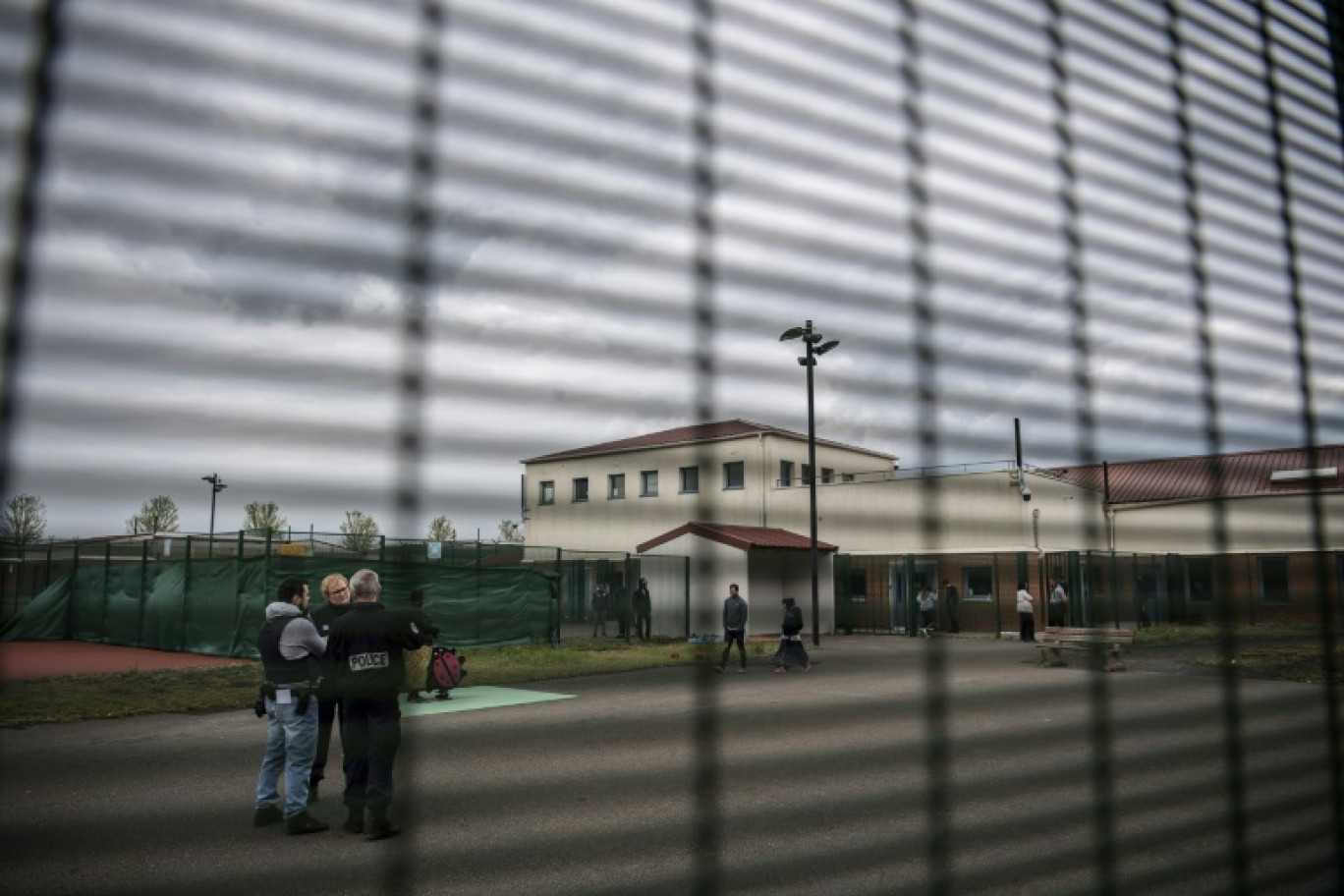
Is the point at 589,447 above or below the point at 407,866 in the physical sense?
above

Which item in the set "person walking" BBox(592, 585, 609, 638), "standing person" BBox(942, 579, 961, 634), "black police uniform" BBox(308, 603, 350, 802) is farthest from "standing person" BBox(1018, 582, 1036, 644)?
"black police uniform" BBox(308, 603, 350, 802)

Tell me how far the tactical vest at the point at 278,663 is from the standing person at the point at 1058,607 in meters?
17.4

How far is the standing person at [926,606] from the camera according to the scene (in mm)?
21750

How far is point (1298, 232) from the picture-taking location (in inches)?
118

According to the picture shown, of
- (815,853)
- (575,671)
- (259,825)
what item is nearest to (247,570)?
(575,671)

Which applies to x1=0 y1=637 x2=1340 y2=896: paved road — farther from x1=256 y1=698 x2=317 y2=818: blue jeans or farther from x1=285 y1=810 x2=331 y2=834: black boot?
x1=256 y1=698 x2=317 y2=818: blue jeans

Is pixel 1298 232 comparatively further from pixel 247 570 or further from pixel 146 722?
pixel 247 570

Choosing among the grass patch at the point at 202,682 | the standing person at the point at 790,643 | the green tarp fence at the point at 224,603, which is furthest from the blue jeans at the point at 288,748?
the standing person at the point at 790,643

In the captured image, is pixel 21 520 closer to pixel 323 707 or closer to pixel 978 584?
pixel 323 707

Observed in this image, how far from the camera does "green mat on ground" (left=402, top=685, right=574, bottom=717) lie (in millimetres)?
9905

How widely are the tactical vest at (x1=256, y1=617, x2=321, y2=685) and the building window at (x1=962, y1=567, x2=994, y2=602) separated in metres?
21.3

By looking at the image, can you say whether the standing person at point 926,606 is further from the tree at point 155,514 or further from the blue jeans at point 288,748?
the tree at point 155,514

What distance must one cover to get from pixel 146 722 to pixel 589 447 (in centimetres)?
960

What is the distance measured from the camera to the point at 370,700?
15.5ft
